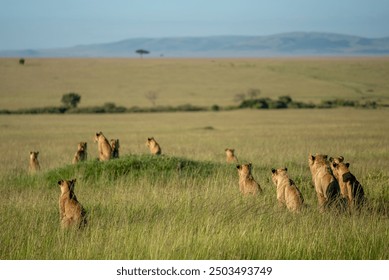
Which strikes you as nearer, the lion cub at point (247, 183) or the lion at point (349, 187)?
the lion at point (349, 187)

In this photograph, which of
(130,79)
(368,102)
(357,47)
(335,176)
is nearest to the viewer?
(335,176)

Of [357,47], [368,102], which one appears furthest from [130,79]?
[357,47]

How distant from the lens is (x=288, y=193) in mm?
9664

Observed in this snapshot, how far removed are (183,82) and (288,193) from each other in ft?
284

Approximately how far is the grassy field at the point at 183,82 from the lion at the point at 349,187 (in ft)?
93.0

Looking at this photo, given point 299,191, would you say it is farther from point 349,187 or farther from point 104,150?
point 104,150

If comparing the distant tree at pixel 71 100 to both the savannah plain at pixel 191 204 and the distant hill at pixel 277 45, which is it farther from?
the savannah plain at pixel 191 204

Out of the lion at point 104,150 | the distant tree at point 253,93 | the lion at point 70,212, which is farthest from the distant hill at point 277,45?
the lion at point 70,212

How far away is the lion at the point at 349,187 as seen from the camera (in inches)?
388

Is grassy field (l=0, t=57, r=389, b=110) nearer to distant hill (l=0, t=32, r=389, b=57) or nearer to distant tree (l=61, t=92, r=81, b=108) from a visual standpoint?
distant tree (l=61, t=92, r=81, b=108)
